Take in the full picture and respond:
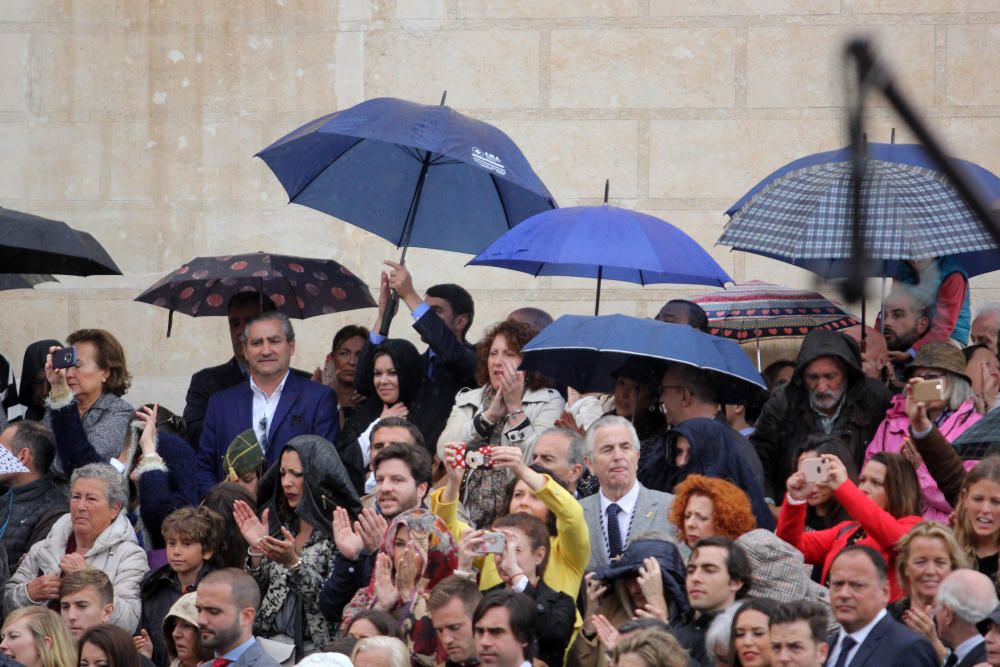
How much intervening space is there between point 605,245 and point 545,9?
172 inches

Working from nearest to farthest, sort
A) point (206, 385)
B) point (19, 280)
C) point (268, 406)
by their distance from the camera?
1. point (268, 406)
2. point (206, 385)
3. point (19, 280)

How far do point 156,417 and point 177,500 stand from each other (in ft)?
2.69

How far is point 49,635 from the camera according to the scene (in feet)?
23.6

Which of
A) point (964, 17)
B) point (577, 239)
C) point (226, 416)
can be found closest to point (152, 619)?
point (226, 416)

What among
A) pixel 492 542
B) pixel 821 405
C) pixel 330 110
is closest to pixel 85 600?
pixel 492 542

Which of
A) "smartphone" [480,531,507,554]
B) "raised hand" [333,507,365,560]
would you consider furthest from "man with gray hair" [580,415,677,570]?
"raised hand" [333,507,365,560]

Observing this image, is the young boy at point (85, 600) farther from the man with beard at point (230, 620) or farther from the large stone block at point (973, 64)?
the large stone block at point (973, 64)

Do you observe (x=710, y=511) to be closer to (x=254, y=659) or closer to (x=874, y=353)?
(x=254, y=659)

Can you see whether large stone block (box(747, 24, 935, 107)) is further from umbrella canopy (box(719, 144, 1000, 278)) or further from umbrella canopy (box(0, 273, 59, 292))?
umbrella canopy (box(0, 273, 59, 292))

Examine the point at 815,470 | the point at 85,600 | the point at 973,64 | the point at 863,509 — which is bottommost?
the point at 85,600

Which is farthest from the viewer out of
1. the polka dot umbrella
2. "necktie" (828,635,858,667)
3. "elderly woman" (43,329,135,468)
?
the polka dot umbrella

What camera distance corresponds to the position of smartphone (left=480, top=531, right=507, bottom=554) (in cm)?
677

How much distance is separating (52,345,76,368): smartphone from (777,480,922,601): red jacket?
149 inches

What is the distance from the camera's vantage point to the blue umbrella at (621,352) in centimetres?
798
